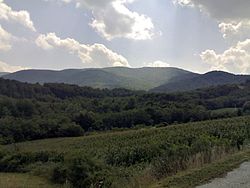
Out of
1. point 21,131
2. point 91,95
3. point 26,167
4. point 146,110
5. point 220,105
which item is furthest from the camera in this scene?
point 91,95

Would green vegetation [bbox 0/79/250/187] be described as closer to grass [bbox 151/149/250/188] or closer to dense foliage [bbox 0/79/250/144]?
dense foliage [bbox 0/79/250/144]

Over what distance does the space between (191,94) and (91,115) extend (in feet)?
158

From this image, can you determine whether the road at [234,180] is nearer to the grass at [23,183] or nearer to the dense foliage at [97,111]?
the grass at [23,183]

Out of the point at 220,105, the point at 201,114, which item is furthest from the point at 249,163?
the point at 220,105

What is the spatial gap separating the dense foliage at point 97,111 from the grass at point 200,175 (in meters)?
73.1

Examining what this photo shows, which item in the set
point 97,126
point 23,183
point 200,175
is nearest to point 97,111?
point 97,126

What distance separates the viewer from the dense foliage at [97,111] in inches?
3644

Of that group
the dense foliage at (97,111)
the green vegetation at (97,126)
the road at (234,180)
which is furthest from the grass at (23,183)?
the dense foliage at (97,111)

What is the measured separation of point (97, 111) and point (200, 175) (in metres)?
110

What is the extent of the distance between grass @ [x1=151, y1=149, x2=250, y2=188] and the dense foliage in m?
73.1

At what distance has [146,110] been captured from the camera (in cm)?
10781

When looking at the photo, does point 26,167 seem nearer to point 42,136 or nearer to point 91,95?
point 42,136

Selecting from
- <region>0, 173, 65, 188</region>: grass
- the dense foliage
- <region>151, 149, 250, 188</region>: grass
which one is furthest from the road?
the dense foliage

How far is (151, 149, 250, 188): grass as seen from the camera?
12.0 meters
